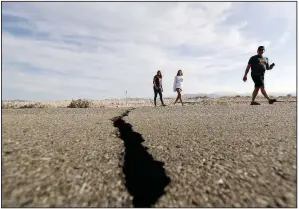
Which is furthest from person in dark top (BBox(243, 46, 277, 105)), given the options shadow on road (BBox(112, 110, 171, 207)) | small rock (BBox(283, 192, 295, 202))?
small rock (BBox(283, 192, 295, 202))

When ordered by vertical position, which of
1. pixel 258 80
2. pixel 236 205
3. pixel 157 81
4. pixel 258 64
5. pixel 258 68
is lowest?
pixel 236 205

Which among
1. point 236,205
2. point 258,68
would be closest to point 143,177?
point 236,205

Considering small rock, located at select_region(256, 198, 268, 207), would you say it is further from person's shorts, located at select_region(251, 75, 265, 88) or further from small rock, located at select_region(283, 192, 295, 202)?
person's shorts, located at select_region(251, 75, 265, 88)

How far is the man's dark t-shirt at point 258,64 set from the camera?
8.49 metres

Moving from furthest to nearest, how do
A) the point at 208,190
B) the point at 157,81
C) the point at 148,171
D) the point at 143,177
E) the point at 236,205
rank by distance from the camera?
the point at 157,81, the point at 148,171, the point at 143,177, the point at 208,190, the point at 236,205

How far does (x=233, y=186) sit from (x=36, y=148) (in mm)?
1376

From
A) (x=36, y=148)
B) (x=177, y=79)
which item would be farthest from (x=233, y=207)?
(x=177, y=79)

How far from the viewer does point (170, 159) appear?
2047 millimetres

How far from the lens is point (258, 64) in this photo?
8.51 metres

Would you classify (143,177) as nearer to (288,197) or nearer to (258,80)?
(288,197)

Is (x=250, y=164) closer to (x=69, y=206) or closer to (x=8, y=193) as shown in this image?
(x=69, y=206)

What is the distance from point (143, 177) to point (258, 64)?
7536mm

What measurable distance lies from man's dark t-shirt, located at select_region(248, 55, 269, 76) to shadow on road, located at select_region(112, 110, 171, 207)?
6.80 metres

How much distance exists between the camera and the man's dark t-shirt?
8.49 m
